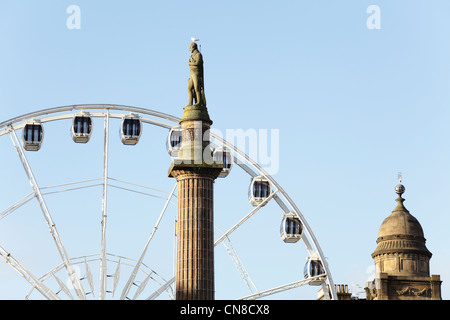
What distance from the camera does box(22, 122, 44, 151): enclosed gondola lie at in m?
90.1

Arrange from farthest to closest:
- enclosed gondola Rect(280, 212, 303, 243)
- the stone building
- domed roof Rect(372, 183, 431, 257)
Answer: domed roof Rect(372, 183, 431, 257) → the stone building → enclosed gondola Rect(280, 212, 303, 243)

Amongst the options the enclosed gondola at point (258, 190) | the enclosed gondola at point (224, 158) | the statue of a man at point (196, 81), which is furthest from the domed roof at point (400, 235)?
the statue of a man at point (196, 81)

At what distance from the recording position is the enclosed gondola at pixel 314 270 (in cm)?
9419

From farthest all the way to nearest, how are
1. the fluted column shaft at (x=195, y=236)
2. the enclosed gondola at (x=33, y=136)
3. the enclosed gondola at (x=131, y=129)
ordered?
1. the enclosed gondola at (x=131, y=129)
2. the enclosed gondola at (x=33, y=136)
3. the fluted column shaft at (x=195, y=236)

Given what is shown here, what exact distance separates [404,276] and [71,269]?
59606 mm

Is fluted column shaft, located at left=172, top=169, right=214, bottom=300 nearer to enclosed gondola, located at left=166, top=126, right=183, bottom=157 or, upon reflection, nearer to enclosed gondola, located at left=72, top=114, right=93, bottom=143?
enclosed gondola, located at left=166, top=126, right=183, bottom=157

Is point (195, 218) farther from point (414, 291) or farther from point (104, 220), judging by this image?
point (414, 291)

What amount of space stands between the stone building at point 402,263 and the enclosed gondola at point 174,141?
55636 millimetres

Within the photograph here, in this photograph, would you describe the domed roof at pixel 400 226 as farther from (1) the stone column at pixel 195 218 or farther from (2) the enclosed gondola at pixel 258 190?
(1) the stone column at pixel 195 218

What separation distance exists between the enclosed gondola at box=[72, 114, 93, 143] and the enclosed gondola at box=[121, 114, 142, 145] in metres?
2.56

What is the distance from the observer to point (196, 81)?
3150 inches

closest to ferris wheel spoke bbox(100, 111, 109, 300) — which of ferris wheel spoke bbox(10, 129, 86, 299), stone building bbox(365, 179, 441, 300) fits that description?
ferris wheel spoke bbox(10, 129, 86, 299)

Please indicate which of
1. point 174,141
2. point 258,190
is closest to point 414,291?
point 258,190
